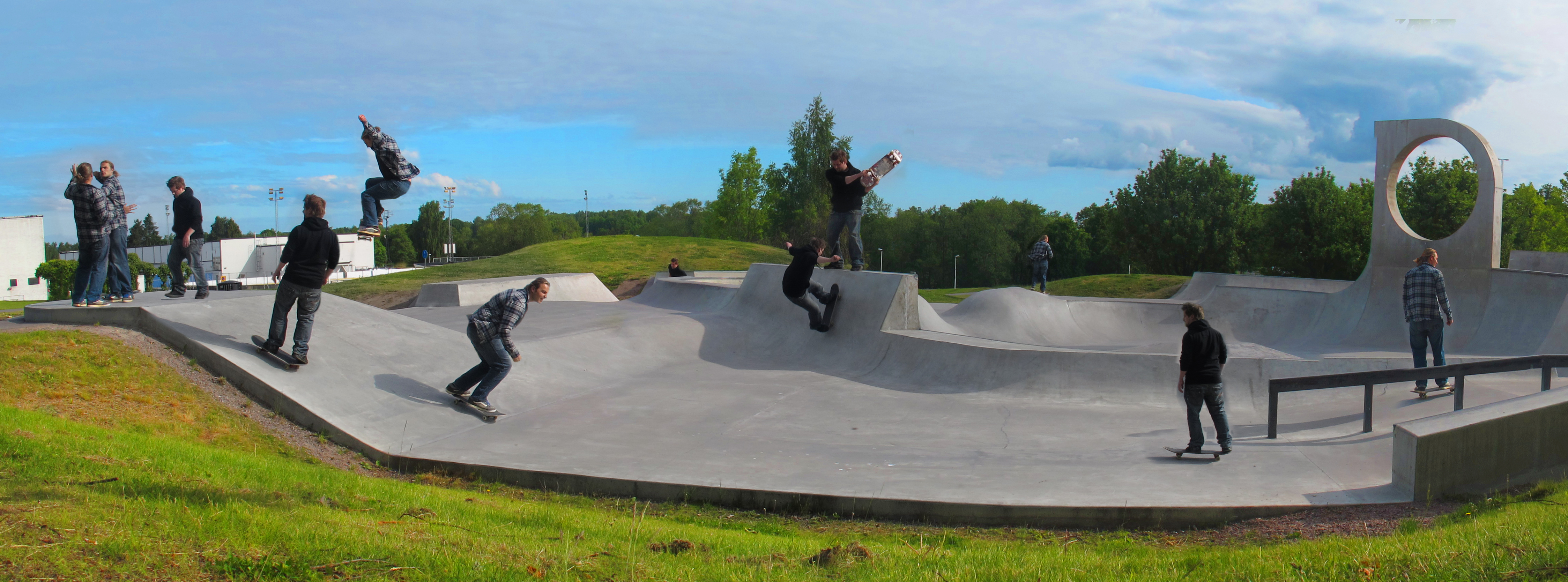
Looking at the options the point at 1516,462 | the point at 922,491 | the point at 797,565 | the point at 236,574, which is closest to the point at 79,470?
the point at 236,574

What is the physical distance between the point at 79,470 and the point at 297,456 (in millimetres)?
2279

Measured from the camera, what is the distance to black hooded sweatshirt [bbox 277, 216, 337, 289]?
7.78 m

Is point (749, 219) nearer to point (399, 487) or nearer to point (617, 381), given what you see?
point (617, 381)

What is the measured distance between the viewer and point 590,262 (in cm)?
3650

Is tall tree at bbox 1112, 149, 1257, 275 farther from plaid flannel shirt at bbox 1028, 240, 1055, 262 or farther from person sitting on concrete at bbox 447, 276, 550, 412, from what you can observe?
person sitting on concrete at bbox 447, 276, 550, 412

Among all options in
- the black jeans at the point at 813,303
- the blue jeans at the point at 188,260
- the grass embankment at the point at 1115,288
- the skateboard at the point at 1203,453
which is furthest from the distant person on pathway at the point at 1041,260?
the blue jeans at the point at 188,260

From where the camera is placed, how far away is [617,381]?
1104 cm

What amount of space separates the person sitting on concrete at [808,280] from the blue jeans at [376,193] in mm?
5256

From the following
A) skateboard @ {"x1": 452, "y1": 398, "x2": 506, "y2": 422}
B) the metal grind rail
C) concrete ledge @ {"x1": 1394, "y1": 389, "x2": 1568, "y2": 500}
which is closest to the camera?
concrete ledge @ {"x1": 1394, "y1": 389, "x2": 1568, "y2": 500}

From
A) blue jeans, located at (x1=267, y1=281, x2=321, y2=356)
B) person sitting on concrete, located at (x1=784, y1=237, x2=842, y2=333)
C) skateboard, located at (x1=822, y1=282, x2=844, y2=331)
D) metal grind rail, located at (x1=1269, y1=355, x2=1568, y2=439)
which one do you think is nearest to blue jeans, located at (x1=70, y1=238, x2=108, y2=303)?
blue jeans, located at (x1=267, y1=281, x2=321, y2=356)

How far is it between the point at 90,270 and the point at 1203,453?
38.8ft

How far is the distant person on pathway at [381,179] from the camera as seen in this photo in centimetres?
905

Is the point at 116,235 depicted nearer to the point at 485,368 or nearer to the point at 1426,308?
the point at 485,368

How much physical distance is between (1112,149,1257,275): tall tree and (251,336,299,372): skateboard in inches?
1771
